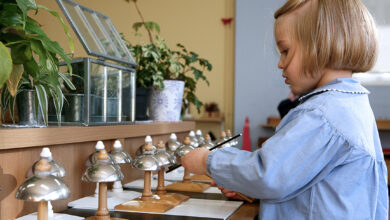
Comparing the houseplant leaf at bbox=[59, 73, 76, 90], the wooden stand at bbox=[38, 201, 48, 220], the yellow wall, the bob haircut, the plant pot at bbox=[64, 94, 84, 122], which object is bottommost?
the wooden stand at bbox=[38, 201, 48, 220]

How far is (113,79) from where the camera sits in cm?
177

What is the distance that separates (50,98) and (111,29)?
0.73 meters

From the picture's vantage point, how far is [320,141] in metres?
0.98

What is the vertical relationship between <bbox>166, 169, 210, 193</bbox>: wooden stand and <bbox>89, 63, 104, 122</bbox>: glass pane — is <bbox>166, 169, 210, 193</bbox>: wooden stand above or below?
below

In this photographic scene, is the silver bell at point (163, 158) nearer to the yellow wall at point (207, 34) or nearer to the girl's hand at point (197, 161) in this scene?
the girl's hand at point (197, 161)

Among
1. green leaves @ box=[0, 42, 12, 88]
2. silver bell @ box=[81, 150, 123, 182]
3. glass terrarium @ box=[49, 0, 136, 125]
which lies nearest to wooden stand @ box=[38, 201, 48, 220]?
silver bell @ box=[81, 150, 123, 182]

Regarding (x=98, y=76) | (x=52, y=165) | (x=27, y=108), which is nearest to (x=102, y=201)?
(x=52, y=165)

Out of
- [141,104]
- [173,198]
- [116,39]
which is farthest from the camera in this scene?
[141,104]

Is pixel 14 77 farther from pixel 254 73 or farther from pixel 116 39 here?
pixel 254 73

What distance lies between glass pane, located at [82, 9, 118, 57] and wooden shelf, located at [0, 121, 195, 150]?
331 millimetres

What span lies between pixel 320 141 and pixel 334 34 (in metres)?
0.27

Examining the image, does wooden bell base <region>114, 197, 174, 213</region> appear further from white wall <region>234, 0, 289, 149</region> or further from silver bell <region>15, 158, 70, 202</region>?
white wall <region>234, 0, 289, 149</region>

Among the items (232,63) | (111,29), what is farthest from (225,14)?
(111,29)

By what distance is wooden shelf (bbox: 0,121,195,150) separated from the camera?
111cm
